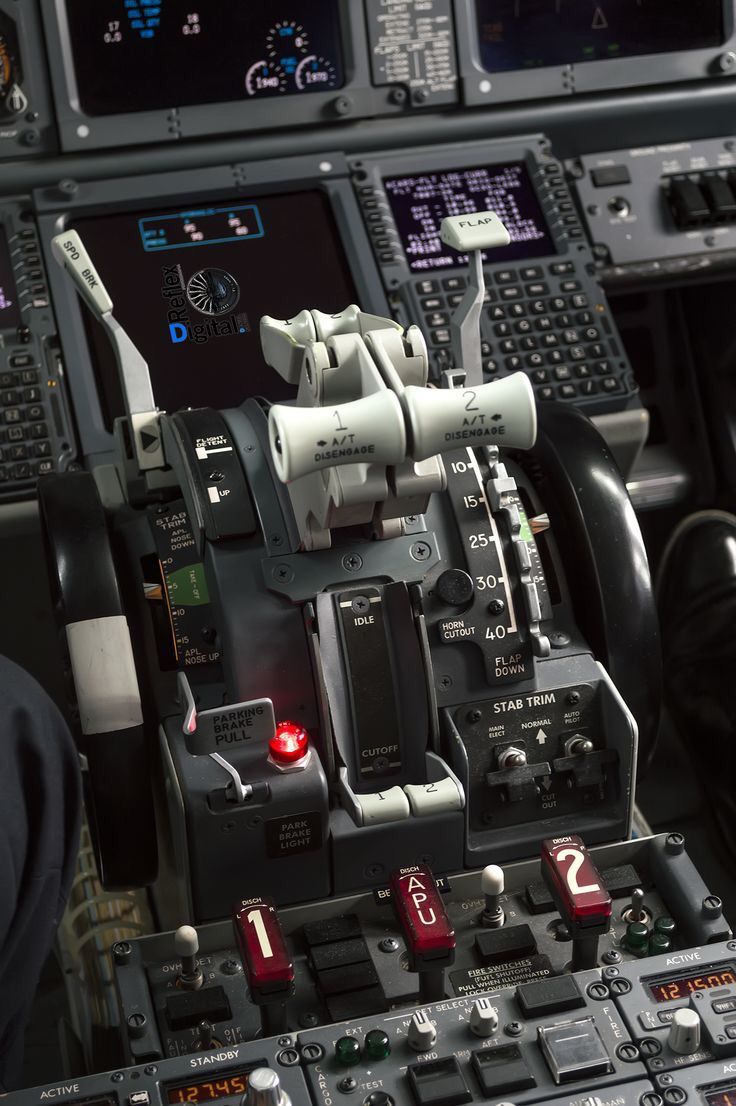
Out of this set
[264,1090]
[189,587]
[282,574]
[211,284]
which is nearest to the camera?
[264,1090]

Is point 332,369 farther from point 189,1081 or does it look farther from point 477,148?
point 477,148

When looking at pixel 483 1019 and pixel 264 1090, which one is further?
pixel 483 1019

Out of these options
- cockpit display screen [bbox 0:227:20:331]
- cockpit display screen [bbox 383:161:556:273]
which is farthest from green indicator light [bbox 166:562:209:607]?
cockpit display screen [bbox 383:161:556:273]

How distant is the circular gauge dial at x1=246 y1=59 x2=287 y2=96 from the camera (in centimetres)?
329

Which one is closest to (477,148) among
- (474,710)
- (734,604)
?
(734,604)

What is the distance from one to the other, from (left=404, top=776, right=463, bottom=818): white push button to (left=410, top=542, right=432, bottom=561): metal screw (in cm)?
34

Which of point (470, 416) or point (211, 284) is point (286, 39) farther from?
point (470, 416)

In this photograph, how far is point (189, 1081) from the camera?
179 cm

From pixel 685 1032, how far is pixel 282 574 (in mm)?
844

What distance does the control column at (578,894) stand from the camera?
1888mm

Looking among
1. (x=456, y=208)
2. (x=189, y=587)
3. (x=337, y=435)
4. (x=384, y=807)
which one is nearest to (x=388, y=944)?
(x=384, y=807)

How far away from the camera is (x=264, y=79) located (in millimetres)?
3297

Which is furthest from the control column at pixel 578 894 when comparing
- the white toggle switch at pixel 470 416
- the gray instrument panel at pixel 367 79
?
the gray instrument panel at pixel 367 79

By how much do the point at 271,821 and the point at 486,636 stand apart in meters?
0.43
